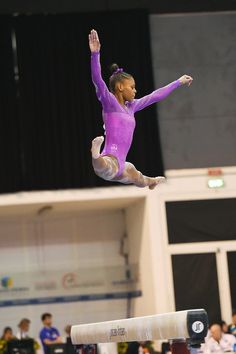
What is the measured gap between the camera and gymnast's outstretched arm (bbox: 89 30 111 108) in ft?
23.2

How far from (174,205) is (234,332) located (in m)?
2.91

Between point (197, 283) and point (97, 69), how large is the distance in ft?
33.6

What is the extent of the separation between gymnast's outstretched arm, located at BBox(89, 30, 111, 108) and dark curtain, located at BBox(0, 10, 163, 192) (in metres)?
8.84

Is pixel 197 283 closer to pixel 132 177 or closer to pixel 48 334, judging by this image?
pixel 48 334

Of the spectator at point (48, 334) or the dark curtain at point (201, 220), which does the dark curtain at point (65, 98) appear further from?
the spectator at point (48, 334)

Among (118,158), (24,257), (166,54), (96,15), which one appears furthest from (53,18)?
(118,158)

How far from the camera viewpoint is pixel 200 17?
17.3m

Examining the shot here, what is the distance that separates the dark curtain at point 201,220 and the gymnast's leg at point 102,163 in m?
9.59

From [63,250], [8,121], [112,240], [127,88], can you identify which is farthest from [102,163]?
[112,240]

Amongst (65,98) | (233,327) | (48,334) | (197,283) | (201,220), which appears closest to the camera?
(48,334)

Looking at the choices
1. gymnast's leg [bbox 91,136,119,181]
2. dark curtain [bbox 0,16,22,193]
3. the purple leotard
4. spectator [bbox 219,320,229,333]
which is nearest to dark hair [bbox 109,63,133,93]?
the purple leotard

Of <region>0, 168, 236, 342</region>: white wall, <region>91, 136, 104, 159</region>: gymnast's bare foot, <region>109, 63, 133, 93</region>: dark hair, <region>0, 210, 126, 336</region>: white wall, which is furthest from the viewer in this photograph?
<region>0, 210, 126, 336</region>: white wall

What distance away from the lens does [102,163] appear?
7031 millimetres

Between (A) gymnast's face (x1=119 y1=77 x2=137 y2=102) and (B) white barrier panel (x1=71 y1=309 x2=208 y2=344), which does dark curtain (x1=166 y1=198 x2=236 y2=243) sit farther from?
(A) gymnast's face (x1=119 y1=77 x2=137 y2=102)
